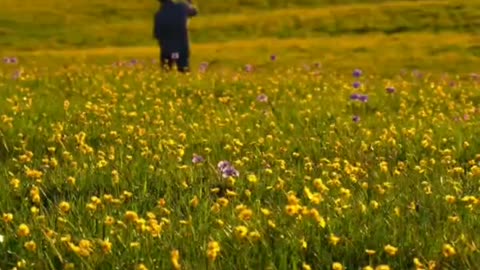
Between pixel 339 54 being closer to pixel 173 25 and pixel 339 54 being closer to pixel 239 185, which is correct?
pixel 173 25

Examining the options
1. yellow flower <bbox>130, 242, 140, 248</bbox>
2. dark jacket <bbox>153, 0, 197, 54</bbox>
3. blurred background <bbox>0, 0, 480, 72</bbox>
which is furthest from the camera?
blurred background <bbox>0, 0, 480, 72</bbox>

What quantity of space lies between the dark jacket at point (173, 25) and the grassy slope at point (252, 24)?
57.7 feet

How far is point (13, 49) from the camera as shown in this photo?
3234cm

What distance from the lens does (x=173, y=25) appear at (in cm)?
1616

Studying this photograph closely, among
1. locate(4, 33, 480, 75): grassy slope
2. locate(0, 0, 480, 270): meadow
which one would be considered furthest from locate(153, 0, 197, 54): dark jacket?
locate(4, 33, 480, 75): grassy slope

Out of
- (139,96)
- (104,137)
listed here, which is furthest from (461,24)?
(104,137)

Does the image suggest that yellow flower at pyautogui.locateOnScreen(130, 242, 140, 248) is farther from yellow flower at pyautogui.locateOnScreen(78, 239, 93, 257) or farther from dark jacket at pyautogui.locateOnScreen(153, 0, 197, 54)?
dark jacket at pyautogui.locateOnScreen(153, 0, 197, 54)

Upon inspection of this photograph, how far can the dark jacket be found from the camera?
16.1 meters

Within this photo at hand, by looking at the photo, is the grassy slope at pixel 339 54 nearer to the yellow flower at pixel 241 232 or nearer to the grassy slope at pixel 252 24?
the grassy slope at pixel 252 24

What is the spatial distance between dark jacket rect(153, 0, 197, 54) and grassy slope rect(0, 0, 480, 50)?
17.6m

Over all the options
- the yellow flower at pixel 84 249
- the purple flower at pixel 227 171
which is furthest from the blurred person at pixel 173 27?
the yellow flower at pixel 84 249

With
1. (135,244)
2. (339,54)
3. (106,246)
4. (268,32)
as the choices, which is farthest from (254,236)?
(268,32)

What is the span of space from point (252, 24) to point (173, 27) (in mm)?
20402

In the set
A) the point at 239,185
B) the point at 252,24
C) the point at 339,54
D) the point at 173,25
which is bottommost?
the point at 339,54
